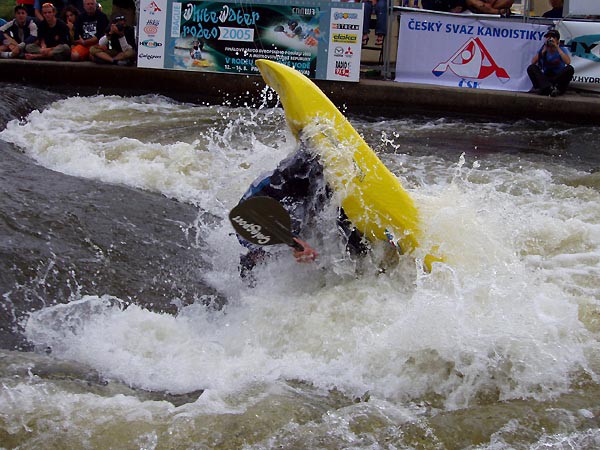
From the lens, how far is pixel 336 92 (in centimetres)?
1107

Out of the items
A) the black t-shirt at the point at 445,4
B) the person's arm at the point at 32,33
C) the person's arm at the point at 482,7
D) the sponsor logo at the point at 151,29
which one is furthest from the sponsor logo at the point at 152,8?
the person's arm at the point at 482,7

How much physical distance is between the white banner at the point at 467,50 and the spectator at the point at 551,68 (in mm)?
263

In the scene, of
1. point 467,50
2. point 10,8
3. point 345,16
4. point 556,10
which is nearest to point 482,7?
point 467,50

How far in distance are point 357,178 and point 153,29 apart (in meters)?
7.51

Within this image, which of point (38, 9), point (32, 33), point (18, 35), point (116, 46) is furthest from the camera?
point (38, 9)

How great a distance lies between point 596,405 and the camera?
3.85 meters

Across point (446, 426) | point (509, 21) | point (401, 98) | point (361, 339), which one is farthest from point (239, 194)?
point (509, 21)

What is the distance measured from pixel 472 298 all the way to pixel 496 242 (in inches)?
33.0

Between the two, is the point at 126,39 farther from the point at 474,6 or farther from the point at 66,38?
the point at 474,6

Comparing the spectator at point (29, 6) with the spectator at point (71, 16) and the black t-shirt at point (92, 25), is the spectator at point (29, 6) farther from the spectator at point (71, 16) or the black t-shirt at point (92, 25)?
the black t-shirt at point (92, 25)

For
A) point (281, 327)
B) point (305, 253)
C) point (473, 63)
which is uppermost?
point (473, 63)

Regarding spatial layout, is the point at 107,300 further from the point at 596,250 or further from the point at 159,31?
the point at 159,31

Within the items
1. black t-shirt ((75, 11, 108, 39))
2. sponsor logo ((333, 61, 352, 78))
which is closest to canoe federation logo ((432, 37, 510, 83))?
sponsor logo ((333, 61, 352, 78))

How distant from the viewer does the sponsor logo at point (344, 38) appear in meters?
11.0
